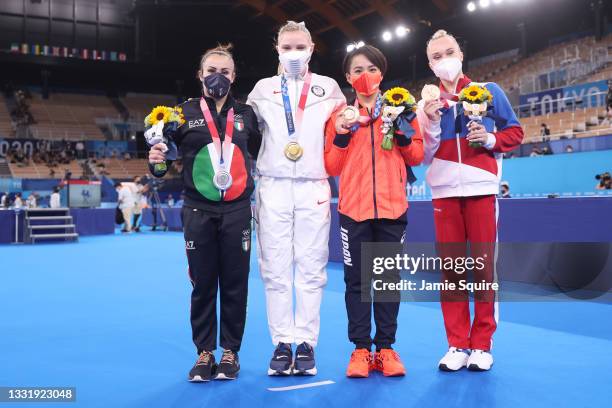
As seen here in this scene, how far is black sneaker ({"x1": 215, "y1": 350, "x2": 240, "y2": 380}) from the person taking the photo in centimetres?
280

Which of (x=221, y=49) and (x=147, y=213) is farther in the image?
(x=147, y=213)

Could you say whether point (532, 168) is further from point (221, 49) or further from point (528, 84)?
point (528, 84)

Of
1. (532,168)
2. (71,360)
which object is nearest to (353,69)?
(71,360)

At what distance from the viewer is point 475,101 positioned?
112 inches

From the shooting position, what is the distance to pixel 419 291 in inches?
199

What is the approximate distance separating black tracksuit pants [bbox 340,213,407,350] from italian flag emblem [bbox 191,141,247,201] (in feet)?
2.21

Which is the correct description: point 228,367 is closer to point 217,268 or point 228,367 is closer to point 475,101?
point 217,268

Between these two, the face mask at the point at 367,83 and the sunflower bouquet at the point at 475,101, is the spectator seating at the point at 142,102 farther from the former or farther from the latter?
the sunflower bouquet at the point at 475,101

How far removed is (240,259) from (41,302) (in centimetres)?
319

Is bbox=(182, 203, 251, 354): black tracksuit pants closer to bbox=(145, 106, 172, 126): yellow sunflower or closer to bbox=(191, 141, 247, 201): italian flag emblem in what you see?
bbox=(191, 141, 247, 201): italian flag emblem

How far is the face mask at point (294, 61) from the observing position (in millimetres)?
2971

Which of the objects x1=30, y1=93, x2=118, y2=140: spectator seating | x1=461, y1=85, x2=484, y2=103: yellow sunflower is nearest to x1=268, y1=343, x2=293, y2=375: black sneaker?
x1=461, y1=85, x2=484, y2=103: yellow sunflower

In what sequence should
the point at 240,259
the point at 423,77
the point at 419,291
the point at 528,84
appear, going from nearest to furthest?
1. the point at 240,259
2. the point at 419,291
3. the point at 528,84
4. the point at 423,77

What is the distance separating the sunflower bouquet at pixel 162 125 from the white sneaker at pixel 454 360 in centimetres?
193
